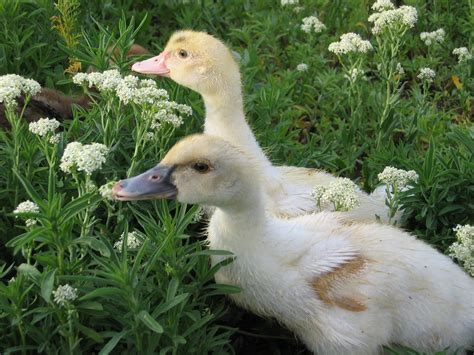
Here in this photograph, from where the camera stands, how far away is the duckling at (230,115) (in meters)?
5.03

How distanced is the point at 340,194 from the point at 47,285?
5.48 ft

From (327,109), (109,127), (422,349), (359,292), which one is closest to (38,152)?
(109,127)

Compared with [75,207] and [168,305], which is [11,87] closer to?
[75,207]

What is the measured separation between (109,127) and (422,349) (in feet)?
6.39

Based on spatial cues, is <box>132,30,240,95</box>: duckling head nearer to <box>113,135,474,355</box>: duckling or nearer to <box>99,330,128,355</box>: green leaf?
<box>113,135,474,355</box>: duckling

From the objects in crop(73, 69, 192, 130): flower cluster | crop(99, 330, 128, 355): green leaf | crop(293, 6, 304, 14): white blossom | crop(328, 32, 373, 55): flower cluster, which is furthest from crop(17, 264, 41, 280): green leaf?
crop(293, 6, 304, 14): white blossom

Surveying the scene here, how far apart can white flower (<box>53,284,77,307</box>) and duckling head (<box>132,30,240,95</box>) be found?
1924mm

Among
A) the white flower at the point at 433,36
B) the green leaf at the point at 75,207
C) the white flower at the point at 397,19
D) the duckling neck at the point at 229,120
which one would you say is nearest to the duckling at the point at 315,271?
the green leaf at the point at 75,207

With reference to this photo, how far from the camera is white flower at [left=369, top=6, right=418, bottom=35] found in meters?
5.40

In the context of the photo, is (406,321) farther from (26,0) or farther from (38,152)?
(26,0)

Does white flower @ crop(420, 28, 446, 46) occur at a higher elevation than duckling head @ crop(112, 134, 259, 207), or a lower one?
lower

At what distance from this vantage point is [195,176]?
155 inches

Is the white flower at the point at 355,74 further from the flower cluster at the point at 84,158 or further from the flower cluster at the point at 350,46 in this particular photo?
the flower cluster at the point at 84,158

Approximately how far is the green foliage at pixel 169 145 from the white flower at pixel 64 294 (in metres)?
0.03
